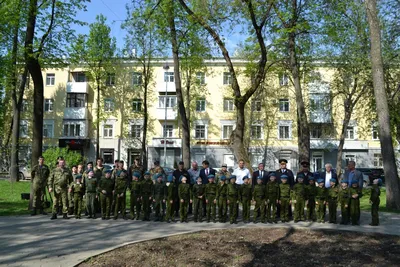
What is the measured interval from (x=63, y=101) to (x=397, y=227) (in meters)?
42.0

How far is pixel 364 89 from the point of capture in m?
27.2

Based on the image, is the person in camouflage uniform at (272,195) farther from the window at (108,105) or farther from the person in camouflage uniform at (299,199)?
the window at (108,105)

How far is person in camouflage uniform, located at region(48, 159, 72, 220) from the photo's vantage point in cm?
1223

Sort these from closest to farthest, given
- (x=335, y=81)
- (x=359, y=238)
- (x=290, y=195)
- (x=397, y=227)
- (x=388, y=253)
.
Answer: (x=388, y=253), (x=359, y=238), (x=397, y=227), (x=290, y=195), (x=335, y=81)

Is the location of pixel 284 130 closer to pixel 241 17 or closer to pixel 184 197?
pixel 241 17

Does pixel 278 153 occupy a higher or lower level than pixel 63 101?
lower

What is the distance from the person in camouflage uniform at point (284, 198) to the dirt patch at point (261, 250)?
1.93m

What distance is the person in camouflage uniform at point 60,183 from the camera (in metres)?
12.2

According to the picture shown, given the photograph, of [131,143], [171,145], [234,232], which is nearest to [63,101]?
[131,143]

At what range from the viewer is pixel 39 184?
1267 centimetres

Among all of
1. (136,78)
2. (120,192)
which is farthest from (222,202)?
(136,78)

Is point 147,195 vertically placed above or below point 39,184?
below

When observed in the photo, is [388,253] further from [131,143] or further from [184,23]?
[131,143]

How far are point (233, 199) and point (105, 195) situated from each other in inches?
153
